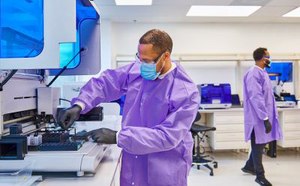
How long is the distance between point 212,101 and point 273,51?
64.3 inches

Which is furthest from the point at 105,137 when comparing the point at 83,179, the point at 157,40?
the point at 157,40

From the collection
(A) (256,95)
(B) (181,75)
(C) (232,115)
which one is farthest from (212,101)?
(B) (181,75)

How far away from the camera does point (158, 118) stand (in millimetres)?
1307

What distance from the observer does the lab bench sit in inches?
181

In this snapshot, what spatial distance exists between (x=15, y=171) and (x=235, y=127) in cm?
398

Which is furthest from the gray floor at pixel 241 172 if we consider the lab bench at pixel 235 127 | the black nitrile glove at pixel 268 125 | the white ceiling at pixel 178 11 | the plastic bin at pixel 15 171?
the plastic bin at pixel 15 171

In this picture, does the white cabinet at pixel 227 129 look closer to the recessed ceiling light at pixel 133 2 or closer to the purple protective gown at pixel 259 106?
the purple protective gown at pixel 259 106

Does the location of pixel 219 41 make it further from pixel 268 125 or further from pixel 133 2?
pixel 268 125

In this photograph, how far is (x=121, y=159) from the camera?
1.43m

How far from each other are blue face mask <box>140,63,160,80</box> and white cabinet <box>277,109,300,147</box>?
389 centimetres

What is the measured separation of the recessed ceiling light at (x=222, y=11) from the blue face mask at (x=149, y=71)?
316 centimetres

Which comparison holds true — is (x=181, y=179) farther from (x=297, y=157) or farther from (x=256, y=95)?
(x=297, y=157)

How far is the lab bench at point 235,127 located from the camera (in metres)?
4.60

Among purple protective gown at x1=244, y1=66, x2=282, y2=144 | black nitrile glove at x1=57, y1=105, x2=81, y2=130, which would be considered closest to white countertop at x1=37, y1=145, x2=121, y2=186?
black nitrile glove at x1=57, y1=105, x2=81, y2=130
